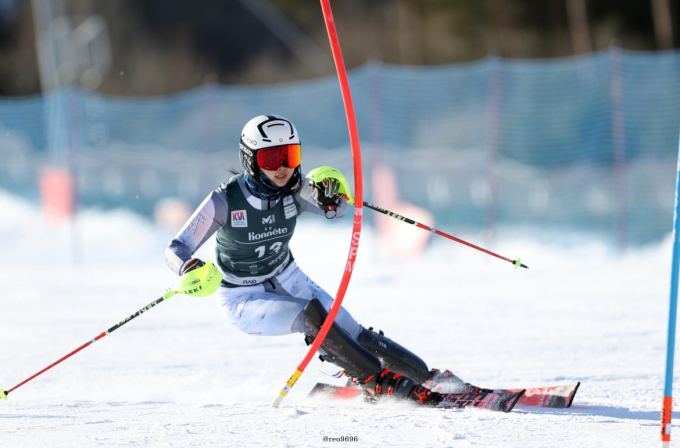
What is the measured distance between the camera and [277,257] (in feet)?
14.8

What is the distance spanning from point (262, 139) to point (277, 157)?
0.12 meters

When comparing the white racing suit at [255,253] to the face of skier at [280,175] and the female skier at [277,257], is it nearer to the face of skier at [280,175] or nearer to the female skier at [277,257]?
the female skier at [277,257]

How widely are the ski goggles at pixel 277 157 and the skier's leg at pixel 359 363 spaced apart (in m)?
0.75

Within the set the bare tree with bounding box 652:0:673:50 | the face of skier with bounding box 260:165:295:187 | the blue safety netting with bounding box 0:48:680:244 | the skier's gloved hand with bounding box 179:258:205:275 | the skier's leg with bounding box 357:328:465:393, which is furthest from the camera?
the bare tree with bounding box 652:0:673:50

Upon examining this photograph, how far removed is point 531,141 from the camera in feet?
43.1

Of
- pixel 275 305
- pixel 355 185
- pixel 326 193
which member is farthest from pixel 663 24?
pixel 275 305

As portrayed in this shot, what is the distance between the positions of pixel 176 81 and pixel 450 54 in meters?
11.7

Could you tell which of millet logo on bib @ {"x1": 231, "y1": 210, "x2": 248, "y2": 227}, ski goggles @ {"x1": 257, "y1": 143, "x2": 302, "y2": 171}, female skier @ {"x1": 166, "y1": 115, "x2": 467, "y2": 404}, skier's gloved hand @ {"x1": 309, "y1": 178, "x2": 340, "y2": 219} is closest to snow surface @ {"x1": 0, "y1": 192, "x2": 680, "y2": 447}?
female skier @ {"x1": 166, "y1": 115, "x2": 467, "y2": 404}

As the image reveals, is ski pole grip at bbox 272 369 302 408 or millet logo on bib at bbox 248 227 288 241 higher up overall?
Answer: millet logo on bib at bbox 248 227 288 241

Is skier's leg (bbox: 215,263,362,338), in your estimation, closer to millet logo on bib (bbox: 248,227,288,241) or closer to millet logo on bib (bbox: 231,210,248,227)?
millet logo on bib (bbox: 248,227,288,241)

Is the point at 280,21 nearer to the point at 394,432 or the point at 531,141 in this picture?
the point at 531,141

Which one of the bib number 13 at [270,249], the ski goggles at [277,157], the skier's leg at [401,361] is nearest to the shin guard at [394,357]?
the skier's leg at [401,361]

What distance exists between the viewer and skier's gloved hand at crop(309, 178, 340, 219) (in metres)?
4.48

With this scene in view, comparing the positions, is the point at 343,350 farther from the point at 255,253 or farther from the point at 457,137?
the point at 457,137
